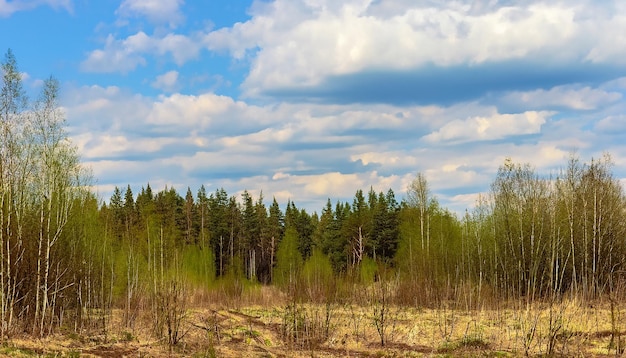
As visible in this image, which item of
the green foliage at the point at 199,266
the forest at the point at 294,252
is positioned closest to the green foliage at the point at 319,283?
the forest at the point at 294,252

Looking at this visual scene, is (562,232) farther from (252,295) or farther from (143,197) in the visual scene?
(143,197)

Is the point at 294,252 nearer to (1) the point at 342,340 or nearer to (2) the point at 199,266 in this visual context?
(2) the point at 199,266

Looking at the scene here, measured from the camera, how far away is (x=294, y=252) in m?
46.7

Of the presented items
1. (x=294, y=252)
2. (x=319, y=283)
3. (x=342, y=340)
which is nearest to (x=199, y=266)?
(x=294, y=252)

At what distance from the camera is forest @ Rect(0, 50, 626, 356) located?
19516 millimetres

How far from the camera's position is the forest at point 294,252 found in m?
19.5

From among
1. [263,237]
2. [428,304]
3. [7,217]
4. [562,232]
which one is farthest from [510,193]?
[263,237]

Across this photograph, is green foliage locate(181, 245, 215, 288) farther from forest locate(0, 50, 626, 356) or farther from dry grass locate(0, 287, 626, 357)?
dry grass locate(0, 287, 626, 357)

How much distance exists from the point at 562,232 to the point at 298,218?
40.2m

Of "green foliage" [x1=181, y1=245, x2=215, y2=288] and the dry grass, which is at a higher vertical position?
"green foliage" [x1=181, y1=245, x2=215, y2=288]

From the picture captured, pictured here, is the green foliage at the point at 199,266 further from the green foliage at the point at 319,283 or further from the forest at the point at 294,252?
the green foliage at the point at 319,283

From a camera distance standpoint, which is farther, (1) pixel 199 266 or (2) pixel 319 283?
(1) pixel 199 266

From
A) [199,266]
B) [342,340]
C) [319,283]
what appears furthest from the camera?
[199,266]

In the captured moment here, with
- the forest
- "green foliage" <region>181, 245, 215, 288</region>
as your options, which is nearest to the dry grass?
the forest
